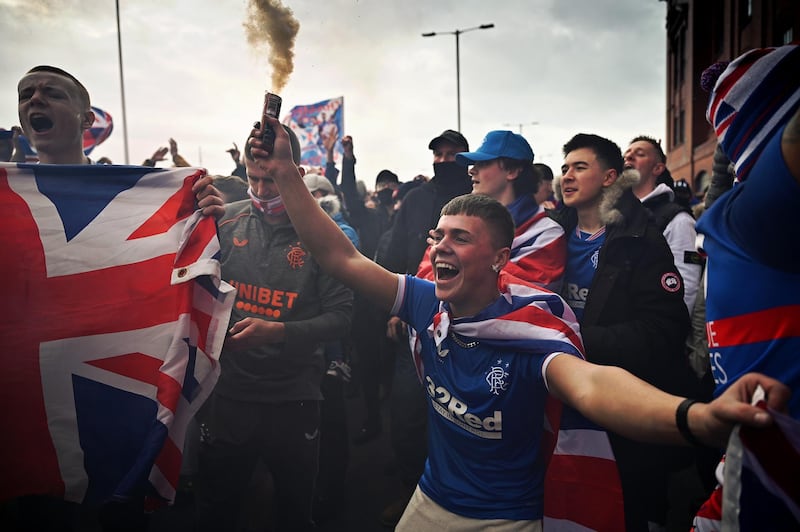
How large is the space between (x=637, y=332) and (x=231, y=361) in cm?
207

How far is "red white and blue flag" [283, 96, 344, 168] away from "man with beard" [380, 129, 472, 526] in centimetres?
571

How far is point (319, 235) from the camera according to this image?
2.43m

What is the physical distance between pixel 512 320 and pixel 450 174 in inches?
92.5

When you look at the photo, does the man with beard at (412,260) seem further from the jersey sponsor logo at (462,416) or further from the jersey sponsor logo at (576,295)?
the jersey sponsor logo at (462,416)

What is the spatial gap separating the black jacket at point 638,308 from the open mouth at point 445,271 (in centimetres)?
79

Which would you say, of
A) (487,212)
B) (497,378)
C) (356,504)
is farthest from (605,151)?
(356,504)

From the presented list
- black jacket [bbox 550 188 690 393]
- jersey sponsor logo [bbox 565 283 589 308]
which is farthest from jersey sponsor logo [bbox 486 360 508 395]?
jersey sponsor logo [bbox 565 283 589 308]

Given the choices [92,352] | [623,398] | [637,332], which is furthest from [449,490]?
[92,352]

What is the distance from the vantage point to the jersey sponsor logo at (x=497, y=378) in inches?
80.3

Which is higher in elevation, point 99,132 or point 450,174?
point 99,132

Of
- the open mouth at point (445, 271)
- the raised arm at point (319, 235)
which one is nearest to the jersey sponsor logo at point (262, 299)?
the raised arm at point (319, 235)

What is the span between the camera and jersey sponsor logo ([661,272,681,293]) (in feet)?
8.73

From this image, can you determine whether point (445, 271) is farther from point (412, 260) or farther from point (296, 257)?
point (412, 260)

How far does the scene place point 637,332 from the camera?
8.47 ft
